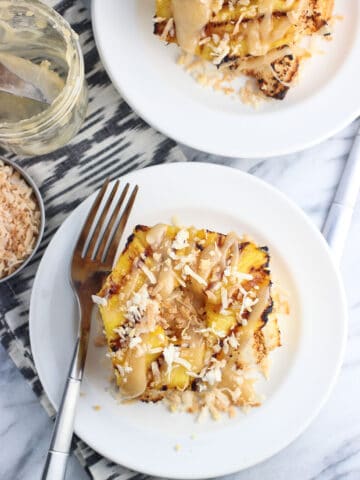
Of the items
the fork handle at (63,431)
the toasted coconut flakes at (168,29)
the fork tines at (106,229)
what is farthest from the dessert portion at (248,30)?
the fork handle at (63,431)

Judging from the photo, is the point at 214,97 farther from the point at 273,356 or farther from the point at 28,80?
the point at 273,356

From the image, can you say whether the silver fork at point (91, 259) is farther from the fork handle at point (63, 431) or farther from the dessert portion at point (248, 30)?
the dessert portion at point (248, 30)

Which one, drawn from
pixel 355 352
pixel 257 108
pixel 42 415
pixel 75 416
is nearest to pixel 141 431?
pixel 75 416

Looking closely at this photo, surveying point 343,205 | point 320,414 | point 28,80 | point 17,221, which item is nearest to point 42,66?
point 28,80

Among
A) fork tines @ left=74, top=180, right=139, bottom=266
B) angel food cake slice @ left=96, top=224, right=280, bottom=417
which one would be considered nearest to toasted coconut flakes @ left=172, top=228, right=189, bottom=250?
angel food cake slice @ left=96, top=224, right=280, bottom=417

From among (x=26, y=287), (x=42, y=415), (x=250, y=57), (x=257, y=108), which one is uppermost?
(x=250, y=57)

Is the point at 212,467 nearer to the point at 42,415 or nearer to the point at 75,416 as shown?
the point at 75,416
